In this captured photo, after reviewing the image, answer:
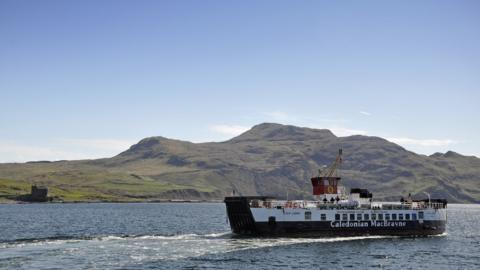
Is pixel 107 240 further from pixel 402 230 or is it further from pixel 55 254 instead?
pixel 402 230

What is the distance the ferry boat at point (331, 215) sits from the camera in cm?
7538

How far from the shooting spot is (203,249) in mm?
64875

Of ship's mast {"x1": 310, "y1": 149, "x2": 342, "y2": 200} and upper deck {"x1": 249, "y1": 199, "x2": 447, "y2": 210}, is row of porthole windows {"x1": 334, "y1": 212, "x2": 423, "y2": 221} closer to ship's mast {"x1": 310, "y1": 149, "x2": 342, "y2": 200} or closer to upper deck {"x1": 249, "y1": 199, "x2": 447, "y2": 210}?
upper deck {"x1": 249, "y1": 199, "x2": 447, "y2": 210}

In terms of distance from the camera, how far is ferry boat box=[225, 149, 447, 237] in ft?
247

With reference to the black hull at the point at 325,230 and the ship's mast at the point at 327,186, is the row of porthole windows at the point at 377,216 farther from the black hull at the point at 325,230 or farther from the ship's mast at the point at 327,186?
the ship's mast at the point at 327,186

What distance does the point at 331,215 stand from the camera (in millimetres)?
78438

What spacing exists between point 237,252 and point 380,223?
1130 inches

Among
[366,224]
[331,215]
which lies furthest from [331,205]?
[366,224]

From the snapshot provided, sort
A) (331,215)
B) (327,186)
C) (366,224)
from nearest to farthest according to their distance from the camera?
(331,215) → (366,224) → (327,186)

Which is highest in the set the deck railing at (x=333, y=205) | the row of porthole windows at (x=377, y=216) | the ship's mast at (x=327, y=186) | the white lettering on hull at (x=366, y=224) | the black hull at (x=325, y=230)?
the ship's mast at (x=327, y=186)

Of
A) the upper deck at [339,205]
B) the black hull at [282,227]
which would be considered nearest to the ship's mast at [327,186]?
the upper deck at [339,205]

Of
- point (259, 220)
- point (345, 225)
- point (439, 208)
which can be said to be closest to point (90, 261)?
point (259, 220)

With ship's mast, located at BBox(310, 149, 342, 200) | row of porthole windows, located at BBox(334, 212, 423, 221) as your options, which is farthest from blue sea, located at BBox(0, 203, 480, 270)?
ship's mast, located at BBox(310, 149, 342, 200)

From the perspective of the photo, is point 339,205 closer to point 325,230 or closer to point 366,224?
point 325,230
